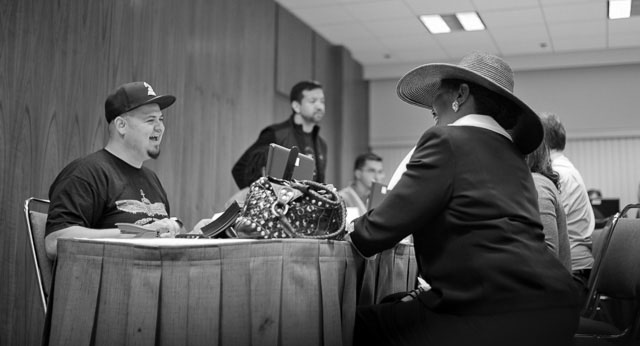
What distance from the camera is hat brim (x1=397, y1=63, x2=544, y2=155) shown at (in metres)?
1.77

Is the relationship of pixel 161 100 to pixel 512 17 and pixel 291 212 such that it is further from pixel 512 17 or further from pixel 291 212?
pixel 512 17

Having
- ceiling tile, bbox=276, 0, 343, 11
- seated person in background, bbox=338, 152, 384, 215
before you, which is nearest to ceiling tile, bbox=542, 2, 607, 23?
ceiling tile, bbox=276, 0, 343, 11

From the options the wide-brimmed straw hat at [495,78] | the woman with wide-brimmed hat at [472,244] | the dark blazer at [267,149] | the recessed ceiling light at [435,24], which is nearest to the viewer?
the woman with wide-brimmed hat at [472,244]

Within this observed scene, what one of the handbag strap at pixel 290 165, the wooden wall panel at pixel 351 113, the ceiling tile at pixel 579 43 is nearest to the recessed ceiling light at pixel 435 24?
the wooden wall panel at pixel 351 113

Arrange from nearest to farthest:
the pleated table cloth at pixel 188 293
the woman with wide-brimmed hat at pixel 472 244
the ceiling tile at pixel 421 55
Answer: the pleated table cloth at pixel 188 293, the woman with wide-brimmed hat at pixel 472 244, the ceiling tile at pixel 421 55

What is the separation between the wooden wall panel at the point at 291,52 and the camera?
620 centimetres

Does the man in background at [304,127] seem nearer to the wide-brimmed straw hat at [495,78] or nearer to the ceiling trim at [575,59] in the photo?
the wide-brimmed straw hat at [495,78]

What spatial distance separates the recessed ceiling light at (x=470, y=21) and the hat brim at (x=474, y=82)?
4585mm

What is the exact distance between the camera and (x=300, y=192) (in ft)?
5.47

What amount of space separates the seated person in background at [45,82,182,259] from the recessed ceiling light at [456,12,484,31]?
4.39 metres

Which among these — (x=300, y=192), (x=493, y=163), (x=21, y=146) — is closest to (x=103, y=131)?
(x=21, y=146)

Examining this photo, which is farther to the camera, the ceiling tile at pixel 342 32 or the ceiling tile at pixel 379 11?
the ceiling tile at pixel 342 32

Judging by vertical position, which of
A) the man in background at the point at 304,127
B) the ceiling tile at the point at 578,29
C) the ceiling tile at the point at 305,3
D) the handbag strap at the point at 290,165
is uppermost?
the ceiling tile at the point at 305,3

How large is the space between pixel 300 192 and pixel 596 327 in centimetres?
127
